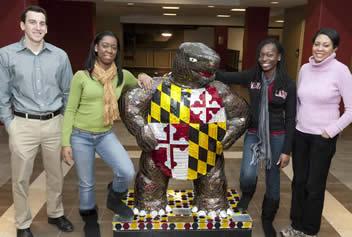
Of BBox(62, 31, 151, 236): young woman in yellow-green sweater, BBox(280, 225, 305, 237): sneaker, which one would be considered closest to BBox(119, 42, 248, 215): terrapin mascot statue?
BBox(62, 31, 151, 236): young woman in yellow-green sweater

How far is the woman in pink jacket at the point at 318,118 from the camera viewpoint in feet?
7.36

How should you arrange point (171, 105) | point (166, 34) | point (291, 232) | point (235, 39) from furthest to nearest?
point (235, 39) < point (166, 34) < point (291, 232) < point (171, 105)

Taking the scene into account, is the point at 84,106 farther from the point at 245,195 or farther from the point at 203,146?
the point at 245,195

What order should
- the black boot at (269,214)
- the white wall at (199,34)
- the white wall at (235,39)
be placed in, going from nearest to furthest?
the black boot at (269,214)
the white wall at (235,39)
the white wall at (199,34)

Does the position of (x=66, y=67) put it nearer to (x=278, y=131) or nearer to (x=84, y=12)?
(x=278, y=131)

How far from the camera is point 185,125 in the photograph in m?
2.22

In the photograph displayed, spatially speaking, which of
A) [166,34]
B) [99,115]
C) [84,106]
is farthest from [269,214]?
[166,34]

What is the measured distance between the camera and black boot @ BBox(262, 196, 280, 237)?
2761 mm

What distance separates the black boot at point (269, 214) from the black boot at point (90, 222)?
1249mm

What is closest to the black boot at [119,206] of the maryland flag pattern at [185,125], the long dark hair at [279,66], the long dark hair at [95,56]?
the maryland flag pattern at [185,125]

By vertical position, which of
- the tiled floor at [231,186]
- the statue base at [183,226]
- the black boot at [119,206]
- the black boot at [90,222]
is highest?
the black boot at [119,206]

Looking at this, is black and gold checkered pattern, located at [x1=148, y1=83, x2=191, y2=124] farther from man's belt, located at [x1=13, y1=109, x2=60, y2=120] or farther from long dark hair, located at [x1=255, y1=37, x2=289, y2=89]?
man's belt, located at [x1=13, y1=109, x2=60, y2=120]

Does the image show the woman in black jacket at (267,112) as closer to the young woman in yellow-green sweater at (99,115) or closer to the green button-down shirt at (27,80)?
the young woman in yellow-green sweater at (99,115)

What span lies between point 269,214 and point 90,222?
1377 millimetres
